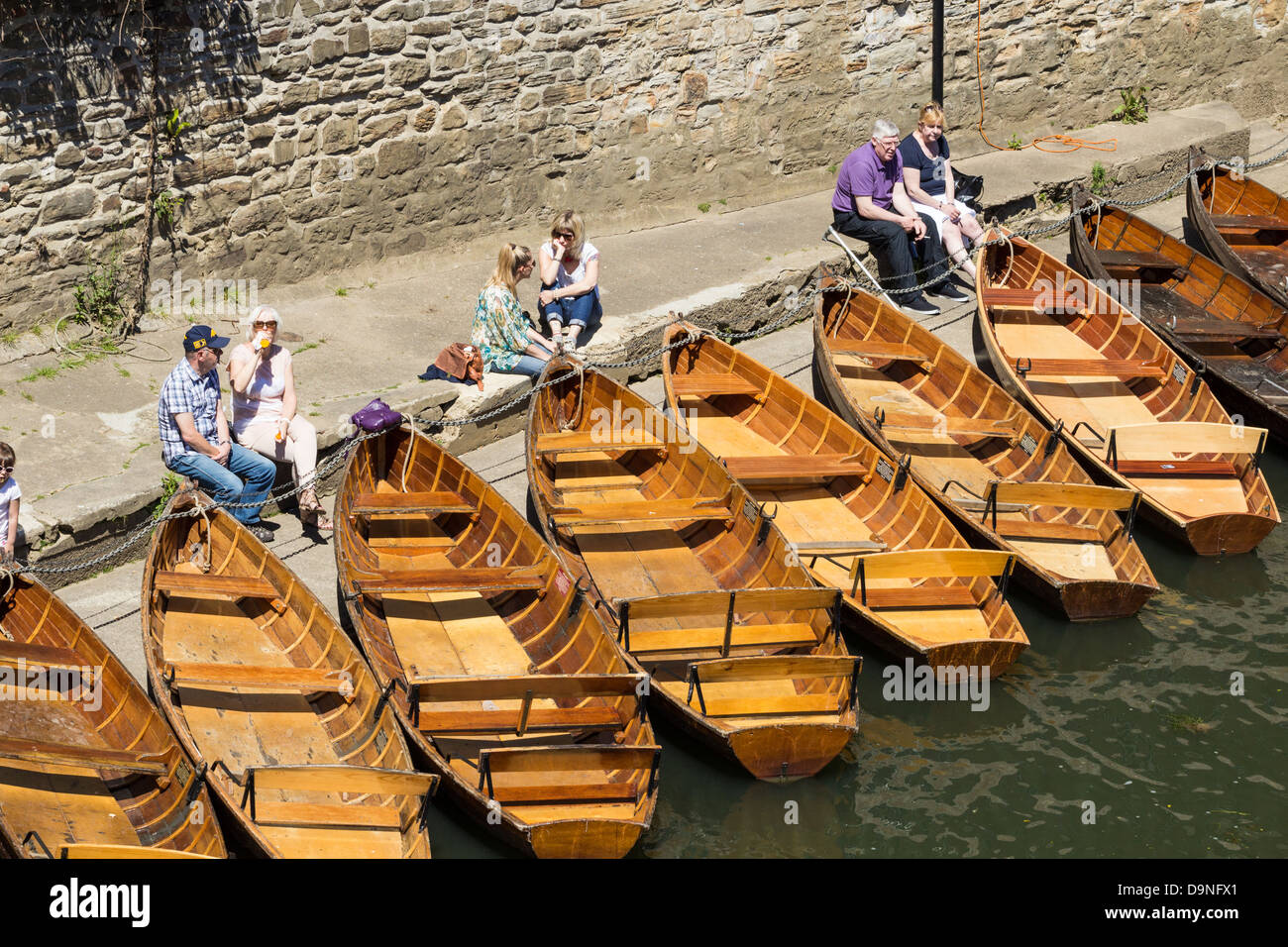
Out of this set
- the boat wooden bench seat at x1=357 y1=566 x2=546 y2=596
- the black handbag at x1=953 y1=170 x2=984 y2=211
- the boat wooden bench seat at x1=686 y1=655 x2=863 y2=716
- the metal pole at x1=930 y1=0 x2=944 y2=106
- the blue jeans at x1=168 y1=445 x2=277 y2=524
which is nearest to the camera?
the boat wooden bench seat at x1=686 y1=655 x2=863 y2=716

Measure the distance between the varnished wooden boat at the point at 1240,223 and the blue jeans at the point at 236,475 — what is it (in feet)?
27.3

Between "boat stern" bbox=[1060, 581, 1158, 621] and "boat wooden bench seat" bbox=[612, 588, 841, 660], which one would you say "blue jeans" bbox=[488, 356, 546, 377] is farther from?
"boat stern" bbox=[1060, 581, 1158, 621]

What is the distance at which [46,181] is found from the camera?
8844 millimetres

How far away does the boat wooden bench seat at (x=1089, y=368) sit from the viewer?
10086 millimetres

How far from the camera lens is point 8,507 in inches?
279

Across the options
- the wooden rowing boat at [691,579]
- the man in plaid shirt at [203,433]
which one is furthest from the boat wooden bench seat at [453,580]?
the man in plaid shirt at [203,433]

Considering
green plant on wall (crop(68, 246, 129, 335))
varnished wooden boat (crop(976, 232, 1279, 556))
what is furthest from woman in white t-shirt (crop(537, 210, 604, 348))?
varnished wooden boat (crop(976, 232, 1279, 556))

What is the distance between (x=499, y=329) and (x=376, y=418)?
1.43 m

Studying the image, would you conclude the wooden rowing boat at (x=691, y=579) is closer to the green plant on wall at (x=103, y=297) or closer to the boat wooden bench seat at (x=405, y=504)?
the boat wooden bench seat at (x=405, y=504)

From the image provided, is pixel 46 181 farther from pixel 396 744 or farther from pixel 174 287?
pixel 396 744

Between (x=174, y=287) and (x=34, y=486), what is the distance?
2.41 metres

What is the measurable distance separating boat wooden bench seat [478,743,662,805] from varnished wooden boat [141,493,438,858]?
15.1 inches

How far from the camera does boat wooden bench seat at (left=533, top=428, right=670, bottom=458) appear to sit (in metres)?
8.66

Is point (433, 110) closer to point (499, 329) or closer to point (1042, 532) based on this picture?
point (499, 329)
